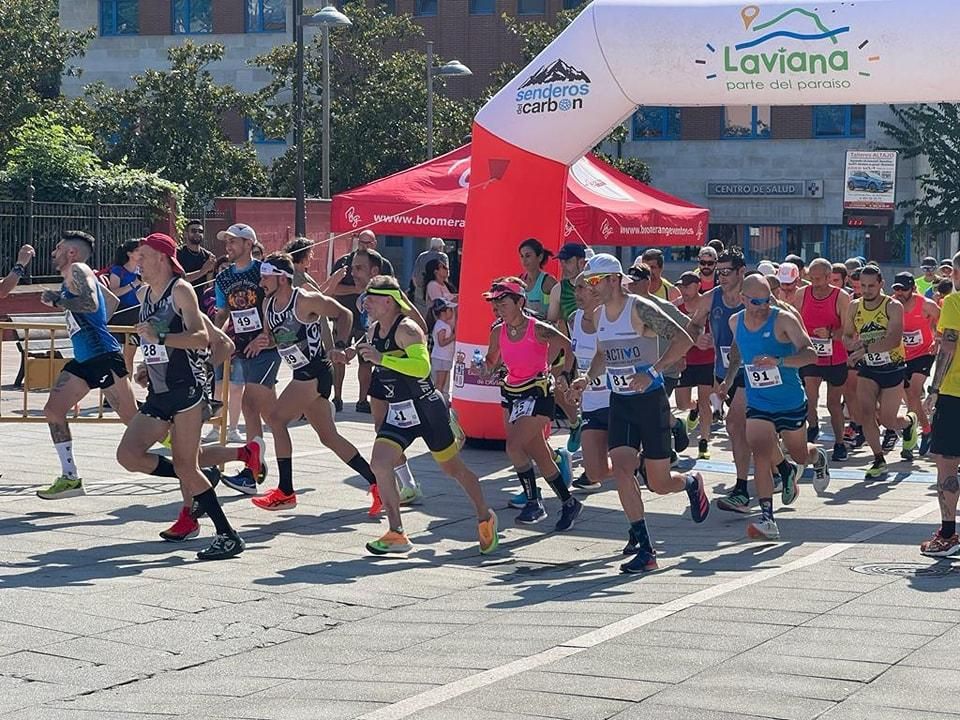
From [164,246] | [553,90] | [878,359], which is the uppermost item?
[553,90]

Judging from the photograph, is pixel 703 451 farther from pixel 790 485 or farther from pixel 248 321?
pixel 248 321

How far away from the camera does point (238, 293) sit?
39.8 ft

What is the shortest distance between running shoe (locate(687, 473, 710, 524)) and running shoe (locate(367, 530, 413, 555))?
6.12 ft

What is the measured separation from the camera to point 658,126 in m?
50.3

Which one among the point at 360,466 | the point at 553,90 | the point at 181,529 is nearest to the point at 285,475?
the point at 360,466

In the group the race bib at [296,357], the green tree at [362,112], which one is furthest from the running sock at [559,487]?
the green tree at [362,112]

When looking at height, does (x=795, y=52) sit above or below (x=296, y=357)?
above

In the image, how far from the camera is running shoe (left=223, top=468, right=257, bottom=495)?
461 inches

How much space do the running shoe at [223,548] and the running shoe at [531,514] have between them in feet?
7.18

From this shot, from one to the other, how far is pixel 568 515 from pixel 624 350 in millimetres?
1529

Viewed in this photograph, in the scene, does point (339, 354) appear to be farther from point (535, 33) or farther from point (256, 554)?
point (535, 33)

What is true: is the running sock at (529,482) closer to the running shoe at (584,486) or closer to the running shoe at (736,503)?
the running shoe at (736,503)

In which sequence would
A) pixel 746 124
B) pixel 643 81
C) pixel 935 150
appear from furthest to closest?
pixel 746 124, pixel 935 150, pixel 643 81

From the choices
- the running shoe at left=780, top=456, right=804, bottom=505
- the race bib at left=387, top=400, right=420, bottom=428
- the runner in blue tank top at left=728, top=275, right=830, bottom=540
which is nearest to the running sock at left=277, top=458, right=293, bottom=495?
the race bib at left=387, top=400, right=420, bottom=428
